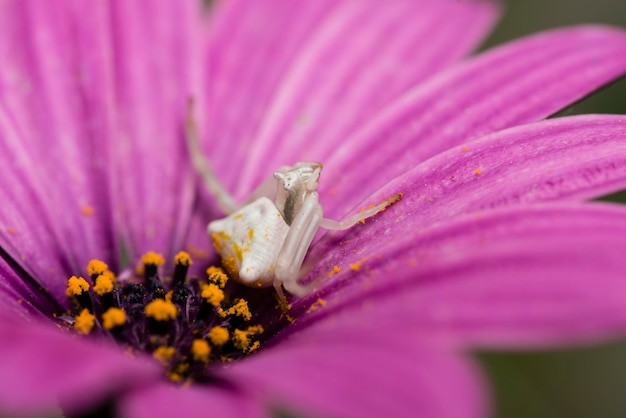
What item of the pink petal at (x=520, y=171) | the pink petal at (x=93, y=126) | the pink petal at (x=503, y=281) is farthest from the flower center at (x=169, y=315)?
the pink petal at (x=520, y=171)

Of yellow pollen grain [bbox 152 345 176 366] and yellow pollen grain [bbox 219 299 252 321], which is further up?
yellow pollen grain [bbox 219 299 252 321]

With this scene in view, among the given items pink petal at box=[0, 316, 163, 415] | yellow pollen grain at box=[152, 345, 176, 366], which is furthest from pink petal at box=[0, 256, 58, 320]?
pink petal at box=[0, 316, 163, 415]

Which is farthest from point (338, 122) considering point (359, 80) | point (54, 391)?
point (54, 391)

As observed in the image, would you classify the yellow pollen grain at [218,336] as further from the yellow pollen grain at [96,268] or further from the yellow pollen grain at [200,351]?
the yellow pollen grain at [96,268]

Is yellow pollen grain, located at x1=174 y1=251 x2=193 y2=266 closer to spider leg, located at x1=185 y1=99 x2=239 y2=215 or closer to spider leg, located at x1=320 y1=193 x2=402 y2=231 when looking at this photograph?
spider leg, located at x1=185 y1=99 x2=239 y2=215

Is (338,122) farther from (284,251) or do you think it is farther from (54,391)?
(54,391)

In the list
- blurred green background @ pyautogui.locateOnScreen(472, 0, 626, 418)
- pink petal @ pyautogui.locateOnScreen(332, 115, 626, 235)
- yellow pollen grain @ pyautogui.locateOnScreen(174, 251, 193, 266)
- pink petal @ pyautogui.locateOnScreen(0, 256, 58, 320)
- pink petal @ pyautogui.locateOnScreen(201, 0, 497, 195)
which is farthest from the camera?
blurred green background @ pyautogui.locateOnScreen(472, 0, 626, 418)

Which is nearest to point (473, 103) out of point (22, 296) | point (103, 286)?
point (103, 286)
